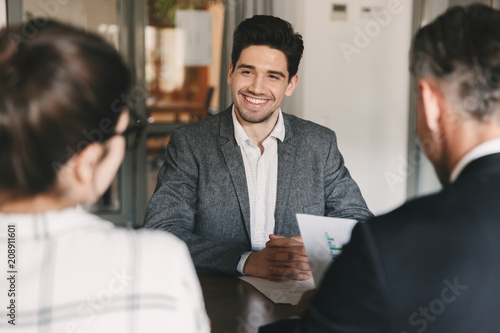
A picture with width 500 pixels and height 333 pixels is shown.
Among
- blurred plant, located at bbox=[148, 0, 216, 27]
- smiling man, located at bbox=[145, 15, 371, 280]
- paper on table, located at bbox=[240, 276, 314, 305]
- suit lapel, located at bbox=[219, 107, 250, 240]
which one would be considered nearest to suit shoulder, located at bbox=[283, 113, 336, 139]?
smiling man, located at bbox=[145, 15, 371, 280]

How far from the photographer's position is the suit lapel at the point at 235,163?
6.45 ft

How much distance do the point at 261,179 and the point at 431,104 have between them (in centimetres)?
115

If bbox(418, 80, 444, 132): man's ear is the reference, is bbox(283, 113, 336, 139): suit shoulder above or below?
below

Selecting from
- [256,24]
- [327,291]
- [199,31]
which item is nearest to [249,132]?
[256,24]

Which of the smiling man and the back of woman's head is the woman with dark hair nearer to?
the back of woman's head

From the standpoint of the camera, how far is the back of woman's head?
0.70 m

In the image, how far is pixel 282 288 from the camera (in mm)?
1486

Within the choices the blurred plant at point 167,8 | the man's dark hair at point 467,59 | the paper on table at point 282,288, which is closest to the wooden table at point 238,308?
the paper on table at point 282,288

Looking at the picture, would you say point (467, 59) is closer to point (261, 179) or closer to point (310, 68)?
point (261, 179)

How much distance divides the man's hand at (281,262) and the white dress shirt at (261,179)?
358 millimetres

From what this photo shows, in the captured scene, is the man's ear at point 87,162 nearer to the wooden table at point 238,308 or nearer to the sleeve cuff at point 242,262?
the wooden table at point 238,308

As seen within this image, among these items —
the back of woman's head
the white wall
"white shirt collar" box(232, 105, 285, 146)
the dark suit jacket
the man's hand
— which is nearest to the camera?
the back of woman's head

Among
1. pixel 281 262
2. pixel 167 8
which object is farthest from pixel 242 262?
pixel 167 8

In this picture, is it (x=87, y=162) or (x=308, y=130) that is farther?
(x=308, y=130)
